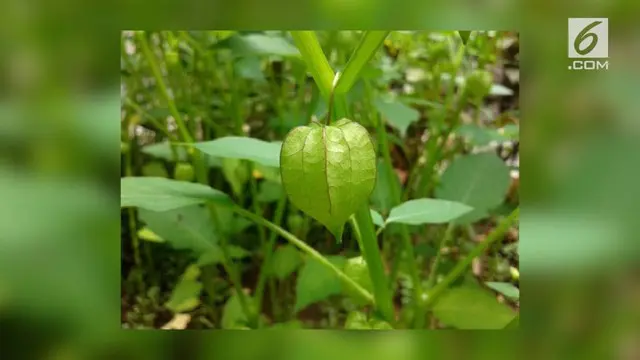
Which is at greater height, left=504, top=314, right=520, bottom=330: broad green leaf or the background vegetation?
the background vegetation

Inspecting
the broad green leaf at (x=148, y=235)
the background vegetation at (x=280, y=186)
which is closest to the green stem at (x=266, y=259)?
the background vegetation at (x=280, y=186)

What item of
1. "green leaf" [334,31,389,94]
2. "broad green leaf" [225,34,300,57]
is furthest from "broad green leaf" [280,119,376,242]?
"broad green leaf" [225,34,300,57]

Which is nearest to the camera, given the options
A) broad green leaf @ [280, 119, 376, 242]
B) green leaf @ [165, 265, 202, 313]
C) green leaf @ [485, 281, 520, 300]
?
broad green leaf @ [280, 119, 376, 242]

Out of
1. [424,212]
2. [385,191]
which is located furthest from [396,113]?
[424,212]

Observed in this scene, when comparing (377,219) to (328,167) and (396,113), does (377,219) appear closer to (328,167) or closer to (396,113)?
(328,167)

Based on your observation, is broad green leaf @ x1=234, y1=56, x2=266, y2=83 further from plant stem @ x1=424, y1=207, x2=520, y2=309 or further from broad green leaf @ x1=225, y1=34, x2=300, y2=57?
plant stem @ x1=424, y1=207, x2=520, y2=309

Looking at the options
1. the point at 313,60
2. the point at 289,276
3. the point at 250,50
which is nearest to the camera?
the point at 313,60

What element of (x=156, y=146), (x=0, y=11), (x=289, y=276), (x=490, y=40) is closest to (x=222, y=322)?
(x=289, y=276)

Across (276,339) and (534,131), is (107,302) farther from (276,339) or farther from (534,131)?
(534,131)
